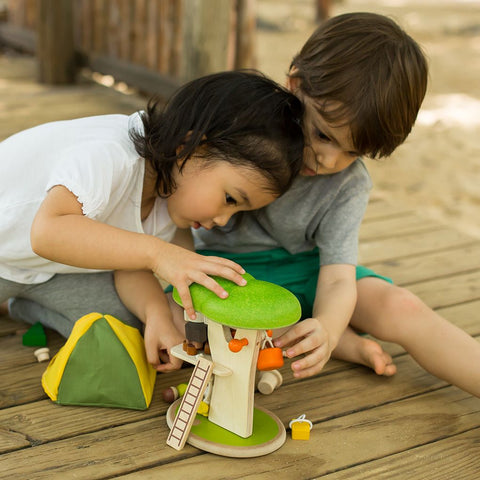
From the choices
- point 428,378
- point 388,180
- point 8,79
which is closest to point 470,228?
point 388,180

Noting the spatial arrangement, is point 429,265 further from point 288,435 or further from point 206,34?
point 206,34

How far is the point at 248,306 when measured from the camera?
3.91 ft

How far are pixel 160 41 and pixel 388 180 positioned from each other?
143cm

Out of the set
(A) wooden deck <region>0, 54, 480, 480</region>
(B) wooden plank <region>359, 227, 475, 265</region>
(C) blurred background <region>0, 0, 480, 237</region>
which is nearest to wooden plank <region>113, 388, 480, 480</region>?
(A) wooden deck <region>0, 54, 480, 480</region>

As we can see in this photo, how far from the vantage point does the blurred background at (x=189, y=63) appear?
3230 mm

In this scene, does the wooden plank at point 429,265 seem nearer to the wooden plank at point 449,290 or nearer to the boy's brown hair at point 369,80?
the wooden plank at point 449,290

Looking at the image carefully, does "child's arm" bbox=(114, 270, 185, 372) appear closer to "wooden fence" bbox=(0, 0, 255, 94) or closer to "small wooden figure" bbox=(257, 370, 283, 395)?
"small wooden figure" bbox=(257, 370, 283, 395)

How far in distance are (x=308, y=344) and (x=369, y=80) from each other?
21.2 inches

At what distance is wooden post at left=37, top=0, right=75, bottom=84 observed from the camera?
4184mm

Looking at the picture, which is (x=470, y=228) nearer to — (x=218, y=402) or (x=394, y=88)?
(x=394, y=88)

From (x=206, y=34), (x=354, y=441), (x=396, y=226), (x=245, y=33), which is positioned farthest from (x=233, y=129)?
(x=245, y=33)

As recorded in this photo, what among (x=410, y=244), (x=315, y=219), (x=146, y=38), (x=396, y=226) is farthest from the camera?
(x=146, y=38)

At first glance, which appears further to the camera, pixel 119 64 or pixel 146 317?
pixel 119 64

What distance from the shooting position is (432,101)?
5.48 metres
